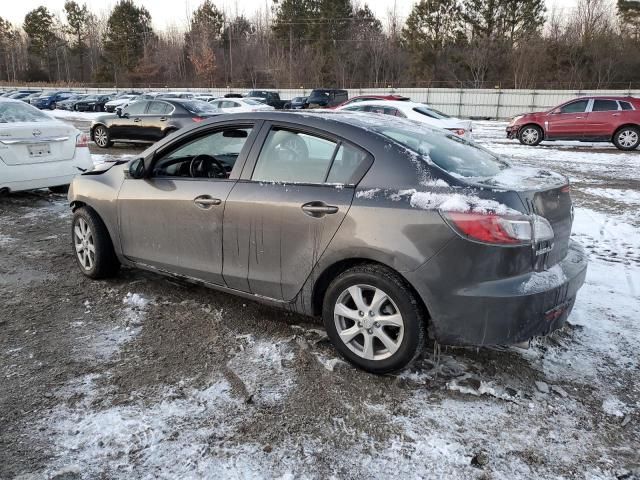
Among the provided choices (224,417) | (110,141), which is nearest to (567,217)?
(224,417)

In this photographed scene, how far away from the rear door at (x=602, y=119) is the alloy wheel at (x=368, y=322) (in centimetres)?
1558

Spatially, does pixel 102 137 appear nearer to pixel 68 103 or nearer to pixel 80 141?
pixel 80 141

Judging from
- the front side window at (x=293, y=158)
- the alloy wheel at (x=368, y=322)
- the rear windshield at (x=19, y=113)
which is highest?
the rear windshield at (x=19, y=113)

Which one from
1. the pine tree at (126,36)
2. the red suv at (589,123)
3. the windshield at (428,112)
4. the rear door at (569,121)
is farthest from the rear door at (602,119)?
the pine tree at (126,36)

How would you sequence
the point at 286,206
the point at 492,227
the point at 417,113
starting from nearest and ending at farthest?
the point at 492,227
the point at 286,206
the point at 417,113

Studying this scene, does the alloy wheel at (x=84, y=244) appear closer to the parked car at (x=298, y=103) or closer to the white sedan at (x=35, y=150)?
the white sedan at (x=35, y=150)

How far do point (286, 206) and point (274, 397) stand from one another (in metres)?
1.16

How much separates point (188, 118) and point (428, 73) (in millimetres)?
43525

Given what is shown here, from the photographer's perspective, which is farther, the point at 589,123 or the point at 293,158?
the point at 589,123

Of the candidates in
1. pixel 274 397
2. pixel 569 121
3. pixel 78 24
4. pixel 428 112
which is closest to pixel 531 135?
pixel 569 121

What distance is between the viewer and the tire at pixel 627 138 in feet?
50.7

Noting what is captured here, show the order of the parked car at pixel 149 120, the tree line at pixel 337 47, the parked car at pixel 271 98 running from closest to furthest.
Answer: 1. the parked car at pixel 149 120
2. the parked car at pixel 271 98
3. the tree line at pixel 337 47

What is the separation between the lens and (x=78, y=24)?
84.1 meters

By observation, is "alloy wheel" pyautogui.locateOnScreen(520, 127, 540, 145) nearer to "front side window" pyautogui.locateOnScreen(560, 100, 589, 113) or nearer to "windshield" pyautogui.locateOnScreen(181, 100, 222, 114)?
"front side window" pyautogui.locateOnScreen(560, 100, 589, 113)
